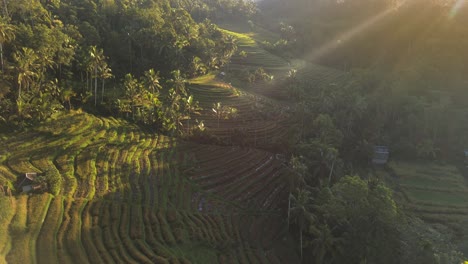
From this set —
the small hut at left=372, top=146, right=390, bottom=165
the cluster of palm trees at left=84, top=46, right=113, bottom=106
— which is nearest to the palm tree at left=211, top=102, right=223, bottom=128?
the cluster of palm trees at left=84, top=46, right=113, bottom=106

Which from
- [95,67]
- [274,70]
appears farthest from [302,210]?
[274,70]

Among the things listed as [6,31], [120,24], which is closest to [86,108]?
[6,31]

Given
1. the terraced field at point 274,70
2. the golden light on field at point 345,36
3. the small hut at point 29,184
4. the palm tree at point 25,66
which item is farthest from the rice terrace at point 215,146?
the golden light on field at point 345,36

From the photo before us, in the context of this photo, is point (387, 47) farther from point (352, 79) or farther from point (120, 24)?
point (120, 24)

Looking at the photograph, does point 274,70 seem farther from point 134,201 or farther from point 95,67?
point 134,201

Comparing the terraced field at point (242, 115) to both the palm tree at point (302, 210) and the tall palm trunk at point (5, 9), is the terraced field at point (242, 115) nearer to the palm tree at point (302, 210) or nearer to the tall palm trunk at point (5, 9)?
the palm tree at point (302, 210)
